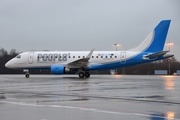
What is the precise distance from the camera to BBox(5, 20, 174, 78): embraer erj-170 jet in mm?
39875

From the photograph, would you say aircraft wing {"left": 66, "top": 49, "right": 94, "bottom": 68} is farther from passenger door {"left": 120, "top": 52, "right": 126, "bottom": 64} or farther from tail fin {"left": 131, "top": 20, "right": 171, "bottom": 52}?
tail fin {"left": 131, "top": 20, "right": 171, "bottom": 52}

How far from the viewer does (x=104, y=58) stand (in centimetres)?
4106

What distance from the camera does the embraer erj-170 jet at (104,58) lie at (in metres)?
39.9

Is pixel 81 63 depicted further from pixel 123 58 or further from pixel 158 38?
pixel 158 38

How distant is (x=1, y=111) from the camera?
A: 10305 mm

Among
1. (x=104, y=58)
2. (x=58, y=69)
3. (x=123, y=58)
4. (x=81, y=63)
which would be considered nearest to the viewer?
(x=58, y=69)

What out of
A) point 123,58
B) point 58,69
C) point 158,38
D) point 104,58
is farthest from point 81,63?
point 158,38

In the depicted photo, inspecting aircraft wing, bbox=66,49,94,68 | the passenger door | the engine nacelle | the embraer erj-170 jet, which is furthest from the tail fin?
the engine nacelle

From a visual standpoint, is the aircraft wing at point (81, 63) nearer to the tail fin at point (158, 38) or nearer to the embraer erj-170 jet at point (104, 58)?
the embraer erj-170 jet at point (104, 58)

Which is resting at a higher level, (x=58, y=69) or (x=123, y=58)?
(x=123, y=58)

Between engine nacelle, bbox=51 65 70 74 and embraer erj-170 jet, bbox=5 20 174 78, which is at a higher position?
embraer erj-170 jet, bbox=5 20 174 78

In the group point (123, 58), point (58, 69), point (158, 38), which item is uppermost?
point (158, 38)

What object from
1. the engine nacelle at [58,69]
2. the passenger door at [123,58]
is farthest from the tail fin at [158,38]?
the engine nacelle at [58,69]

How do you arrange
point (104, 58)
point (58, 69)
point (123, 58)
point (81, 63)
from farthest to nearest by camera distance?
point (104, 58), point (123, 58), point (81, 63), point (58, 69)
